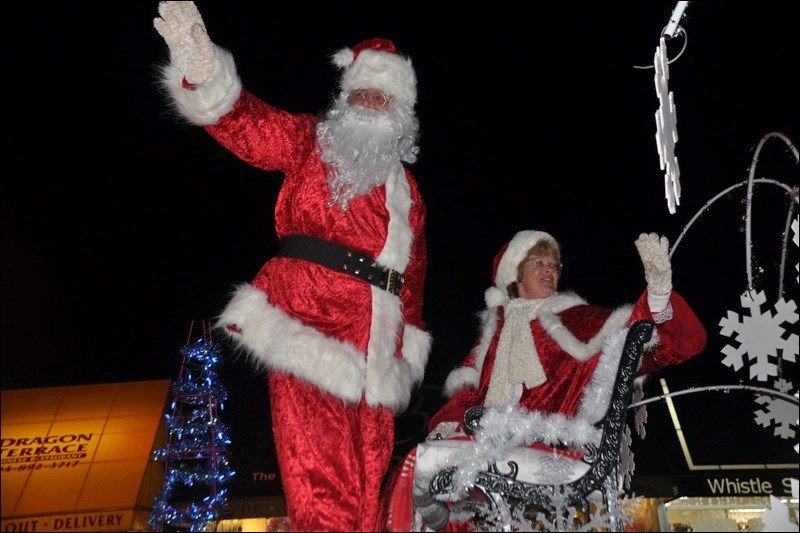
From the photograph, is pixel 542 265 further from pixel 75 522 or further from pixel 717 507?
pixel 75 522

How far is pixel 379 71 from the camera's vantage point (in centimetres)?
302

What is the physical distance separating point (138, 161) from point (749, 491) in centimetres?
487

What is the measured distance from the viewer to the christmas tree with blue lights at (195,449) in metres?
6.16

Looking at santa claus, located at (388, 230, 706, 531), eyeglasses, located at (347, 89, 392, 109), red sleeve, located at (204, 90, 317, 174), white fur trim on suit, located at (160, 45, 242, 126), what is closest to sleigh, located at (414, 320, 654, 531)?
santa claus, located at (388, 230, 706, 531)

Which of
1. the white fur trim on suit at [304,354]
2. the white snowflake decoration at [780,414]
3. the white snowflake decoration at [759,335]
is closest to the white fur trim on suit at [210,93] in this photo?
the white fur trim on suit at [304,354]

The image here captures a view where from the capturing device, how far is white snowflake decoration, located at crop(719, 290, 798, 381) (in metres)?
2.79

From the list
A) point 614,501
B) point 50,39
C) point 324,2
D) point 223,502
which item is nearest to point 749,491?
point 614,501

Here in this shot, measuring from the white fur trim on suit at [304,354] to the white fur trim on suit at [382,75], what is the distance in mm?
Result: 971

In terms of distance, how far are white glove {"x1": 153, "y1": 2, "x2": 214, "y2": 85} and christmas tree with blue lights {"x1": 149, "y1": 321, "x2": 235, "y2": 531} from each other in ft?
14.4

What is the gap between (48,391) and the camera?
22.1ft

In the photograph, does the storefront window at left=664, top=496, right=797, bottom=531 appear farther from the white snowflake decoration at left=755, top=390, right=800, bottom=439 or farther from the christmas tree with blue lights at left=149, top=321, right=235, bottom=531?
the christmas tree with blue lights at left=149, top=321, right=235, bottom=531

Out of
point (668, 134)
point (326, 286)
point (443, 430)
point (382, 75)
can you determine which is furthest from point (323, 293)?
point (668, 134)

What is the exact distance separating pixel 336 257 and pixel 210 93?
0.67 meters

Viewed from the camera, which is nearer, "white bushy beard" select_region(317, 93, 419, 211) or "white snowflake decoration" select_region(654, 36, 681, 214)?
"white bushy beard" select_region(317, 93, 419, 211)
